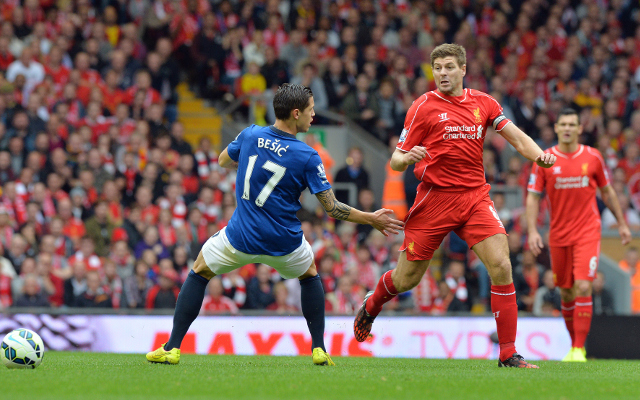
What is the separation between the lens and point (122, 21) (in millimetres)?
17156

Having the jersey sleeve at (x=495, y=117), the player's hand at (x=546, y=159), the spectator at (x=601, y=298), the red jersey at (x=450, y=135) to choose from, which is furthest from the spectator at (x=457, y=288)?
the player's hand at (x=546, y=159)

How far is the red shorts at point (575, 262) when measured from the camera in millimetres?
9023

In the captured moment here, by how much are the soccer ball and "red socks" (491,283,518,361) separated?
3.63 m

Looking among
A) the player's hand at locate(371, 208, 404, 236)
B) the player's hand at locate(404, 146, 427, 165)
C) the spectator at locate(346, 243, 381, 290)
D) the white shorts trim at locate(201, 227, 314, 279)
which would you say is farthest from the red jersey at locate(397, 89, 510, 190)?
the spectator at locate(346, 243, 381, 290)

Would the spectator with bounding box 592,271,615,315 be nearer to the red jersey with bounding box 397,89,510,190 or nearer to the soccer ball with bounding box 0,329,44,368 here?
the red jersey with bounding box 397,89,510,190

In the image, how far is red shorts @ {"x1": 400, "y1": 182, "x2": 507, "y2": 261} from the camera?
7.04m

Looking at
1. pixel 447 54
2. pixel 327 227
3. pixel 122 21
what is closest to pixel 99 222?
pixel 327 227

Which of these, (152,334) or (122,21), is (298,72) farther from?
(152,334)

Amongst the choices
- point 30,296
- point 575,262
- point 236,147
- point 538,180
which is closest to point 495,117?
point 236,147

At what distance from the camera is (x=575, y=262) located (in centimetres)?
911

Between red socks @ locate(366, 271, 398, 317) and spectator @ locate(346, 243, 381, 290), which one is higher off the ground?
red socks @ locate(366, 271, 398, 317)

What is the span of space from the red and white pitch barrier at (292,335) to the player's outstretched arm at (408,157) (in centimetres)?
479

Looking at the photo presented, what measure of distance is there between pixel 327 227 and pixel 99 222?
378 centimetres

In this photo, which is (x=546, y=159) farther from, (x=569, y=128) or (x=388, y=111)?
(x=388, y=111)
